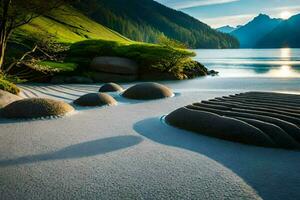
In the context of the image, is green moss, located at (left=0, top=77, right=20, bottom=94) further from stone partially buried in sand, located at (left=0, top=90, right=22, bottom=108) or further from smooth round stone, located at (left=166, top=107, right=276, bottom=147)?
smooth round stone, located at (left=166, top=107, right=276, bottom=147)

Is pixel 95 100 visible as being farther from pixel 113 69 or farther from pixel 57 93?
pixel 113 69

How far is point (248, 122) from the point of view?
10.4 metres

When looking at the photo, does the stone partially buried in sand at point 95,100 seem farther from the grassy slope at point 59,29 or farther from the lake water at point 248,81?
the lake water at point 248,81

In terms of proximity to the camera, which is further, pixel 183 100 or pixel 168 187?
pixel 183 100

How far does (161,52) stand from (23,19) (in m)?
21.5

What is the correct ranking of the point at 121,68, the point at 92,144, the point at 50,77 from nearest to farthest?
1. the point at 92,144
2. the point at 50,77
3. the point at 121,68

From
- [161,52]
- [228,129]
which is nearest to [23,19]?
[228,129]

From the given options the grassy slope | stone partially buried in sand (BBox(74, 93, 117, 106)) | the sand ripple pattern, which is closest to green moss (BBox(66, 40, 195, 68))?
the grassy slope

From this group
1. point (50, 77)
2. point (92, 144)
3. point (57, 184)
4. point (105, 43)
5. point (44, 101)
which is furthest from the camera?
point (105, 43)

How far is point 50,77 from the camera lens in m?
33.3

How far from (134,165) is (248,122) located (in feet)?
13.8

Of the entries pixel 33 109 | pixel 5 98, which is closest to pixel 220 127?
pixel 33 109

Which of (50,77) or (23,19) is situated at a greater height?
(23,19)

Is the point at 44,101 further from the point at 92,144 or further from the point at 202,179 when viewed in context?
the point at 202,179
